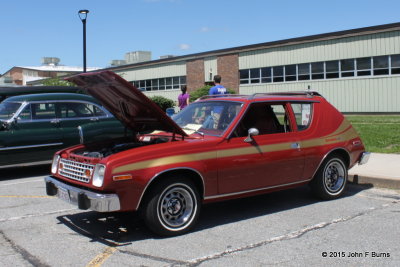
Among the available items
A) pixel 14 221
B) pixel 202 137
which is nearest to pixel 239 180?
pixel 202 137

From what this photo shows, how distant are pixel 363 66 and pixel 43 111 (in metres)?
21.9

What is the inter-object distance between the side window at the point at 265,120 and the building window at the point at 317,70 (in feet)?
76.8

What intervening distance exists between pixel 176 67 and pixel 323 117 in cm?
3350

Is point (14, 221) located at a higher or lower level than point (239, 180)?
lower

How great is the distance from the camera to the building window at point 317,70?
93.6ft

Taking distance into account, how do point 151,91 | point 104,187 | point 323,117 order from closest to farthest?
point 104,187, point 323,117, point 151,91

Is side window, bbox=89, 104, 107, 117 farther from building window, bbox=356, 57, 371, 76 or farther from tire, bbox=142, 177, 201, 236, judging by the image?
building window, bbox=356, 57, 371, 76

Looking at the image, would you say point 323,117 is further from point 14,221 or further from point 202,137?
point 14,221

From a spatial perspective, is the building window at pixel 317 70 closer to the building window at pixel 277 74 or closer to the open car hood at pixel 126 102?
the building window at pixel 277 74

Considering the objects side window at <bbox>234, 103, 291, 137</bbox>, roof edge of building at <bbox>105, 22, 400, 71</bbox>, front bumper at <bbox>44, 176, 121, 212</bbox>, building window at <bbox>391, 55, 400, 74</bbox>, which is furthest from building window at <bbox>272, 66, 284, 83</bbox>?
front bumper at <bbox>44, 176, 121, 212</bbox>

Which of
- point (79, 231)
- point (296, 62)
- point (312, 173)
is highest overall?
point (296, 62)

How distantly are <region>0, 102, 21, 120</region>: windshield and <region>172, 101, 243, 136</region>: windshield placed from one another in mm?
4251

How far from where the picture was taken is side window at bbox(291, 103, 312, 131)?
20.9 feet

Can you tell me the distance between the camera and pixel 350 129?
6.96 metres
